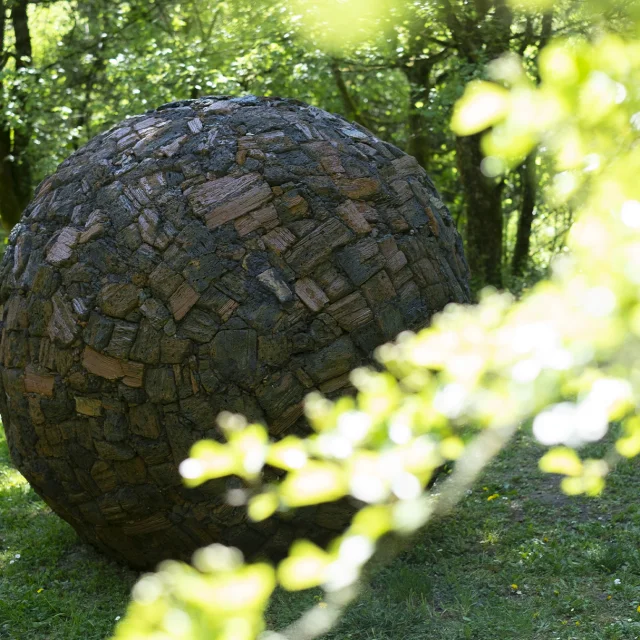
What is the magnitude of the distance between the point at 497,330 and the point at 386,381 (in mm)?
187

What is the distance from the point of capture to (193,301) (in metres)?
3.30

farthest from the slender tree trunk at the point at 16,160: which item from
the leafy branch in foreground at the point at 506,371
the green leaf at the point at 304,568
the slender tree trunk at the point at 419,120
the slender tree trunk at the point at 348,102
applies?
the green leaf at the point at 304,568

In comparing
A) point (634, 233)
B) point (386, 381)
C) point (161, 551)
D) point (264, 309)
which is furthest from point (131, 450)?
point (634, 233)

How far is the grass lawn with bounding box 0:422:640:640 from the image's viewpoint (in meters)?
3.34

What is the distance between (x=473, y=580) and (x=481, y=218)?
5.73 meters

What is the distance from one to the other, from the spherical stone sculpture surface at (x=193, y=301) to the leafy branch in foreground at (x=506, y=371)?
2093mm

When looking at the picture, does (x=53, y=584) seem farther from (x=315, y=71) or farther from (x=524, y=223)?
(x=524, y=223)

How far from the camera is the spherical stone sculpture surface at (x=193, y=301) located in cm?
331

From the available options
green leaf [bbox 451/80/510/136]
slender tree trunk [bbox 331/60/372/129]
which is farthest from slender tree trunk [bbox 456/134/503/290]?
green leaf [bbox 451/80/510/136]

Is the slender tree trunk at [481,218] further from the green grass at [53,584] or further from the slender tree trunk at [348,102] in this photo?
the green grass at [53,584]

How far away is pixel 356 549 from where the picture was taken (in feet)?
3.37

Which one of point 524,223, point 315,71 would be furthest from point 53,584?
point 524,223

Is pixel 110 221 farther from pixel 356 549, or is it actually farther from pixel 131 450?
pixel 356 549

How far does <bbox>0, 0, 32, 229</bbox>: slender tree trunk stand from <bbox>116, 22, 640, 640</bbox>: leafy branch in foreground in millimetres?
10109
